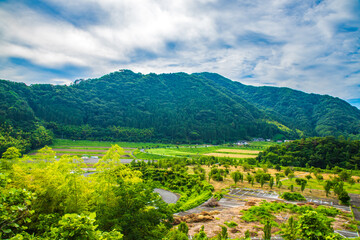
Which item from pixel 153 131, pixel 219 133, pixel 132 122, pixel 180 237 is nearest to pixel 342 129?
pixel 219 133

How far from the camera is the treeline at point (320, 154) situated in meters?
60.9

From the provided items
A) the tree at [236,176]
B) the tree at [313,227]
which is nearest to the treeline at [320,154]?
the tree at [236,176]

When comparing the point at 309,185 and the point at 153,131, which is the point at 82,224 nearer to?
the point at 309,185

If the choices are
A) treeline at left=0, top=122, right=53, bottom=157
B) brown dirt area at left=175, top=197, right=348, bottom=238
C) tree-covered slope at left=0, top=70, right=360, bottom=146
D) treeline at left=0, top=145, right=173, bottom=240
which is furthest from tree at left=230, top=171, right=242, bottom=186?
tree-covered slope at left=0, top=70, right=360, bottom=146

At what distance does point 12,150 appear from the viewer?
14812mm

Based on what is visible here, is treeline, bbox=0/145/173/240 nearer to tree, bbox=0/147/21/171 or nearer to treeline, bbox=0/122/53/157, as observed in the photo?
tree, bbox=0/147/21/171

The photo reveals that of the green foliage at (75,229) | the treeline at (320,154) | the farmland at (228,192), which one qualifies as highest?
the green foliage at (75,229)

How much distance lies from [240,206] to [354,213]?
14.8 m

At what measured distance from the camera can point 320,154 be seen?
211ft

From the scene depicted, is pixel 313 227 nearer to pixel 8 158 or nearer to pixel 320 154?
pixel 8 158

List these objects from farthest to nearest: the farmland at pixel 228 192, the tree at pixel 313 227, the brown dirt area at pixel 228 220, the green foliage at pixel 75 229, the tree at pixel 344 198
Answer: the tree at pixel 344 198 → the brown dirt area at pixel 228 220 → the farmland at pixel 228 192 → the tree at pixel 313 227 → the green foliage at pixel 75 229

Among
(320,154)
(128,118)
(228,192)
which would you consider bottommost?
(228,192)

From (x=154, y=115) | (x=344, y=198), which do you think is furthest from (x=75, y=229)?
(x=154, y=115)

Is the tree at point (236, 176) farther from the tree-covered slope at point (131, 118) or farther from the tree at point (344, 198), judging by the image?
the tree-covered slope at point (131, 118)
